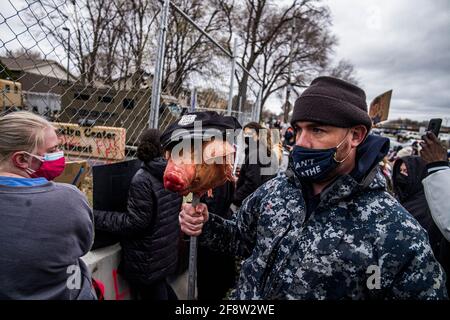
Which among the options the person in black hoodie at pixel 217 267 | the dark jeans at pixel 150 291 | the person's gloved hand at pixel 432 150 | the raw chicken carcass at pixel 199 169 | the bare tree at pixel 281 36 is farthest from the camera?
the bare tree at pixel 281 36

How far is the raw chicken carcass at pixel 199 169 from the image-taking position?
1279mm

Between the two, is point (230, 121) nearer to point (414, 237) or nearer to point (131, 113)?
point (414, 237)

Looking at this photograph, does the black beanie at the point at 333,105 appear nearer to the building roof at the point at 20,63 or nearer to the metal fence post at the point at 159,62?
the metal fence post at the point at 159,62

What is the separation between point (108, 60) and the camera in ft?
8.07

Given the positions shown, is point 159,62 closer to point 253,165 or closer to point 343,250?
point 343,250

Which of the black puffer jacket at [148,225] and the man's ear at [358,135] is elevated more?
the man's ear at [358,135]

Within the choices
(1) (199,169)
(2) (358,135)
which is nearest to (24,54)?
(1) (199,169)

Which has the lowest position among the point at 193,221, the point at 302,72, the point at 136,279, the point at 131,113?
the point at 136,279

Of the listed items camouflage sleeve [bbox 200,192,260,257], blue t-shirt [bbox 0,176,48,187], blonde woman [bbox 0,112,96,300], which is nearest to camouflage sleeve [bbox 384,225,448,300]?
camouflage sleeve [bbox 200,192,260,257]

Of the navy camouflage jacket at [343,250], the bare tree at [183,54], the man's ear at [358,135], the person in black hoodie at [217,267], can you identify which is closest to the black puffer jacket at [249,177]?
the person in black hoodie at [217,267]

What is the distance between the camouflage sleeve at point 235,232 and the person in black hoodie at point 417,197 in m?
1.40

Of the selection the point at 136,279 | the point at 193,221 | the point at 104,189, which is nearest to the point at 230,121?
the point at 193,221
